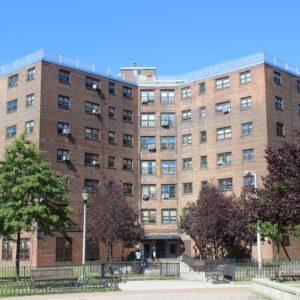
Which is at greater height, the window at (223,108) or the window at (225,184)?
the window at (223,108)

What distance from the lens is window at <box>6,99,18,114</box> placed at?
2468 inches

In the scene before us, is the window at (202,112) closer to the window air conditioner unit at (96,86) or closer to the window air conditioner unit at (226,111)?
the window air conditioner unit at (226,111)

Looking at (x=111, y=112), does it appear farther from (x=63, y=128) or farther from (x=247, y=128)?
(x=247, y=128)

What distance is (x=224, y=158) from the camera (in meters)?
64.2

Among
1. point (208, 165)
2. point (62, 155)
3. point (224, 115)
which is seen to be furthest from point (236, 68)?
point (62, 155)

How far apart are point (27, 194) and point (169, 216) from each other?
1438 inches

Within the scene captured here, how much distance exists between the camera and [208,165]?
215ft

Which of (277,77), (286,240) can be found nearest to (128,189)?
(286,240)

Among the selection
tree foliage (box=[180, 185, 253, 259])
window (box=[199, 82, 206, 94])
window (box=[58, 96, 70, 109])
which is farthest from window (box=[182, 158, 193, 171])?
window (box=[58, 96, 70, 109])

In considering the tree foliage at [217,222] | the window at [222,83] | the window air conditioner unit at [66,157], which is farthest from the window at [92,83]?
the tree foliage at [217,222]

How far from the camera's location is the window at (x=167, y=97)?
70.8 m

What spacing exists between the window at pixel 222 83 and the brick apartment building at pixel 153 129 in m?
0.11

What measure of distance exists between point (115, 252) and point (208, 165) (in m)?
14.1

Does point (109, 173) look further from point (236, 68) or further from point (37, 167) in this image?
point (37, 167)
